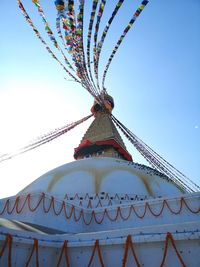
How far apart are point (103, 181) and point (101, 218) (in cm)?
278

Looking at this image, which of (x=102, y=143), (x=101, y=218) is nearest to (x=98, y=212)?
(x=101, y=218)

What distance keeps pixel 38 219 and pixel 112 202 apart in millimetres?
4051

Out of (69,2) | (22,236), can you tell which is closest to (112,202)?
(22,236)

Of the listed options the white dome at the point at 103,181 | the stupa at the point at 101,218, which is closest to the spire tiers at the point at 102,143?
the stupa at the point at 101,218

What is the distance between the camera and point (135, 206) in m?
9.70

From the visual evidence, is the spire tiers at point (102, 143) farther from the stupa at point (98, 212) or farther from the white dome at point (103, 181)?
the white dome at point (103, 181)

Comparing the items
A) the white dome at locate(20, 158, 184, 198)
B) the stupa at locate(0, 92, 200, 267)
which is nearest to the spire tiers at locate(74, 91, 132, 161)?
the stupa at locate(0, 92, 200, 267)

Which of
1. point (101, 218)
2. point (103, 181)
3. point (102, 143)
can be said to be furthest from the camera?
point (102, 143)

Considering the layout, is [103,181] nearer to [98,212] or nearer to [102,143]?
[98,212]

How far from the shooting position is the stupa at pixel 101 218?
4949mm

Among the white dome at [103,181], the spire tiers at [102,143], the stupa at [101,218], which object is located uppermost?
the spire tiers at [102,143]

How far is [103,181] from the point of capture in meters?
12.6

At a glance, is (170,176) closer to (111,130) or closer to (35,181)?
(111,130)

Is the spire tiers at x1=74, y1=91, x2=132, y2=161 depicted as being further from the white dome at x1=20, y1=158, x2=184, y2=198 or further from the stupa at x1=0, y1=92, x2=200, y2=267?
the white dome at x1=20, y1=158, x2=184, y2=198
